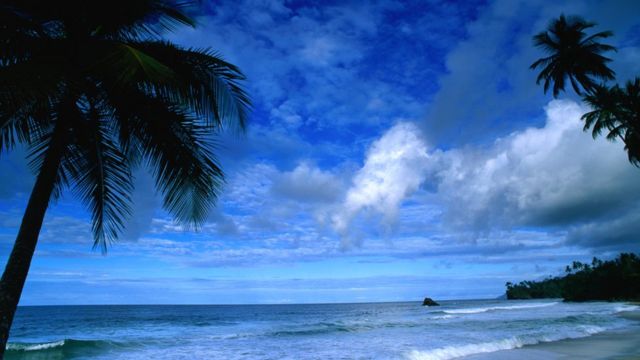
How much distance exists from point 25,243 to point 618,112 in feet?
70.7

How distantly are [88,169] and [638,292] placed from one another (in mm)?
84741

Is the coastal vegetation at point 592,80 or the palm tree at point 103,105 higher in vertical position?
the coastal vegetation at point 592,80

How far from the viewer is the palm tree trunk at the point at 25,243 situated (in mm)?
3588

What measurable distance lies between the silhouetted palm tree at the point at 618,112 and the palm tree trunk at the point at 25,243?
20758 mm

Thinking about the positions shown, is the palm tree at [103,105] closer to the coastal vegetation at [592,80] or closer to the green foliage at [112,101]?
the green foliage at [112,101]

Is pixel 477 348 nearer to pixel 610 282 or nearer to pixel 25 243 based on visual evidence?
pixel 25 243

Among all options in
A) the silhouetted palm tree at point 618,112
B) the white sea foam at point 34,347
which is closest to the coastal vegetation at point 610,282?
the silhouetted palm tree at point 618,112

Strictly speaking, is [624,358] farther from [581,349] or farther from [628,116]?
[628,116]

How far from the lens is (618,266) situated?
7394 centimetres

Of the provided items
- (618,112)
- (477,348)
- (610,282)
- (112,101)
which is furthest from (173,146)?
(610,282)

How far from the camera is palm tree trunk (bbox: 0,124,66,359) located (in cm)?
359

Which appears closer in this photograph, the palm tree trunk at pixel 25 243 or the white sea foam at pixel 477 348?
the palm tree trunk at pixel 25 243

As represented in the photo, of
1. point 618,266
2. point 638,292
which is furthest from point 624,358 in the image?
point 618,266

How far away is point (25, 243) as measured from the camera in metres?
3.80
